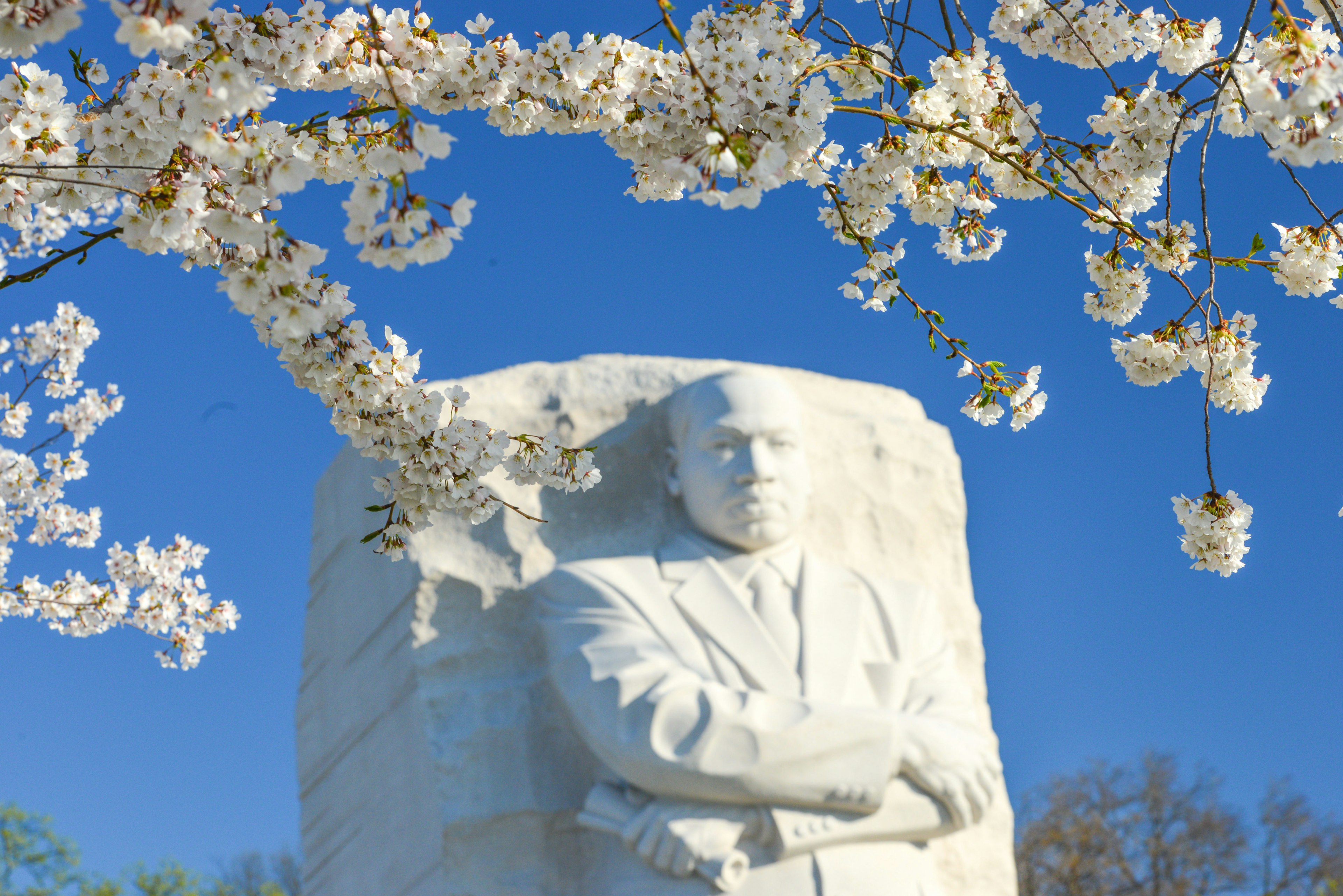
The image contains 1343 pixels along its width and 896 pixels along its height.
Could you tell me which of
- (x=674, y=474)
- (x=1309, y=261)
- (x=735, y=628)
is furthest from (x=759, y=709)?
(x=1309, y=261)

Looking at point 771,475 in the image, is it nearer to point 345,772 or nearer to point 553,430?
point 553,430

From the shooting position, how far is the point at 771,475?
4.35 metres

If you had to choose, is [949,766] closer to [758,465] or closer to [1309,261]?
[758,465]

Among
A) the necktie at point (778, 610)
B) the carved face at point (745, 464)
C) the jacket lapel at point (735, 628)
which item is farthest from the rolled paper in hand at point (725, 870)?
the carved face at point (745, 464)

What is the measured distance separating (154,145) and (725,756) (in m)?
2.35

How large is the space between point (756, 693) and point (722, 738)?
0.20m

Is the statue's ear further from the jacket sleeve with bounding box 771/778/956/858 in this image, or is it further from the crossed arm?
the jacket sleeve with bounding box 771/778/956/858

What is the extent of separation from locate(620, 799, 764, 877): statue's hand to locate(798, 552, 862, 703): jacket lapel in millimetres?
471

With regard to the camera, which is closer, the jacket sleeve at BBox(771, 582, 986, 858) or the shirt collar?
the jacket sleeve at BBox(771, 582, 986, 858)

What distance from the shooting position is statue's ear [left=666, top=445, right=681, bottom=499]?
4.56 meters

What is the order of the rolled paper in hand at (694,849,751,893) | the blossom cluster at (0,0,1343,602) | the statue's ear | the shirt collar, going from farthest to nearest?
the statue's ear
the shirt collar
the rolled paper in hand at (694,849,751,893)
the blossom cluster at (0,0,1343,602)

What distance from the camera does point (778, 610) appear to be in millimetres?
4266

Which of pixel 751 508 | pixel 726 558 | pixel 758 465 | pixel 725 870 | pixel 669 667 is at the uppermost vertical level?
pixel 758 465

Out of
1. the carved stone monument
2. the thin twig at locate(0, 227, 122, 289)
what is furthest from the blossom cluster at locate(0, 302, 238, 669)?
the thin twig at locate(0, 227, 122, 289)
